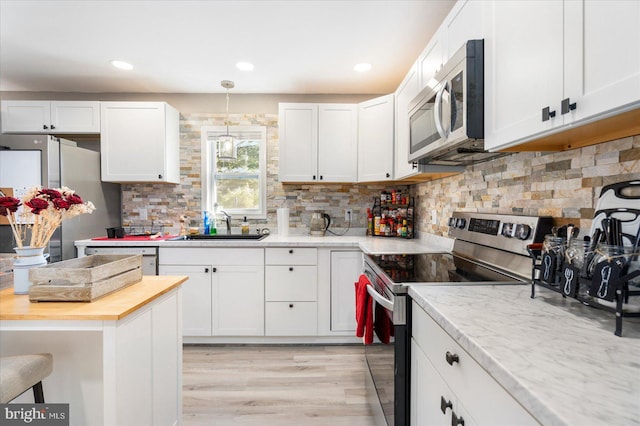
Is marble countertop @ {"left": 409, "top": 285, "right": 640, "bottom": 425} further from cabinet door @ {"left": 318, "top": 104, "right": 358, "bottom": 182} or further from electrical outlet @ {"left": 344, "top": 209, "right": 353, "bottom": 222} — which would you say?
electrical outlet @ {"left": 344, "top": 209, "right": 353, "bottom": 222}

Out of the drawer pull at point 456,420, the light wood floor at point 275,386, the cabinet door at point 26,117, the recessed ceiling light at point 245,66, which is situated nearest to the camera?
the drawer pull at point 456,420

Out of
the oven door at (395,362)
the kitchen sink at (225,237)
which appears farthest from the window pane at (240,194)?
the oven door at (395,362)

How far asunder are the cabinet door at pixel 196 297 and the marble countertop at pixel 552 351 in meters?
2.17

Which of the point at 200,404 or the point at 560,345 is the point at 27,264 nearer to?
the point at 200,404

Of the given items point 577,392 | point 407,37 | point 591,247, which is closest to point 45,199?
point 577,392

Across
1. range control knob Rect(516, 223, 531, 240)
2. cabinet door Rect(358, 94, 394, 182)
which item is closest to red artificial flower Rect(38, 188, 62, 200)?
range control knob Rect(516, 223, 531, 240)

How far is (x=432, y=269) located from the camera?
155cm

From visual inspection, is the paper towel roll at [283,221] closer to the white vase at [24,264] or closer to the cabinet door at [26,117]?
the white vase at [24,264]

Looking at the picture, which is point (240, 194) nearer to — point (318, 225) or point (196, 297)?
point (318, 225)

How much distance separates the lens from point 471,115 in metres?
1.28

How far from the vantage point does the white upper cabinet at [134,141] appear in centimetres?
300

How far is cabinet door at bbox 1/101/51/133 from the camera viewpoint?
2.99 m

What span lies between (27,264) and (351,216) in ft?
8.45

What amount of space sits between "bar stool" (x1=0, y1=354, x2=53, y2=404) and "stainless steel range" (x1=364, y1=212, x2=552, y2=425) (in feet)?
4.22
